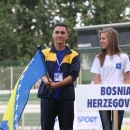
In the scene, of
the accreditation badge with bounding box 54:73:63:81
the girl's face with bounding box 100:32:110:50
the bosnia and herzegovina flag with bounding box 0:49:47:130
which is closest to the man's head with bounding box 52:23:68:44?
the bosnia and herzegovina flag with bounding box 0:49:47:130

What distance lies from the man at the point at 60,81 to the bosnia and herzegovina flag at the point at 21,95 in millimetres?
106

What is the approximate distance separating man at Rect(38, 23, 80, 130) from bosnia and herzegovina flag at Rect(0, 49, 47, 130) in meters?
0.11

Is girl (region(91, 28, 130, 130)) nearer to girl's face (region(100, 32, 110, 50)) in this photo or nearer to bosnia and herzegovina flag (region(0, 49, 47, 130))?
girl's face (region(100, 32, 110, 50))

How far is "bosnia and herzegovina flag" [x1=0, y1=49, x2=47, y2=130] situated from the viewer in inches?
299

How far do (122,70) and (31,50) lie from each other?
23066 mm

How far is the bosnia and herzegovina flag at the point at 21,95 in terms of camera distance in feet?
24.9

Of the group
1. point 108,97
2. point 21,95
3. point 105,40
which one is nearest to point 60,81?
point 21,95

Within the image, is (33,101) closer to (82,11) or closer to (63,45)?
(63,45)

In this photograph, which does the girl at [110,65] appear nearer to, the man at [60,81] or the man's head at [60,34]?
the man at [60,81]

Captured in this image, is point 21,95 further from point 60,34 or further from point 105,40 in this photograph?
point 105,40

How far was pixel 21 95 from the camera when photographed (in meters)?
7.64

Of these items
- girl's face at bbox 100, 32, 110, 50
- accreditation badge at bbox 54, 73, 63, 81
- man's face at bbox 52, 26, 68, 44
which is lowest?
accreditation badge at bbox 54, 73, 63, 81

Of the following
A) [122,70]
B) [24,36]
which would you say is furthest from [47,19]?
[122,70]

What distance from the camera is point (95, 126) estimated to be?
43.8ft
